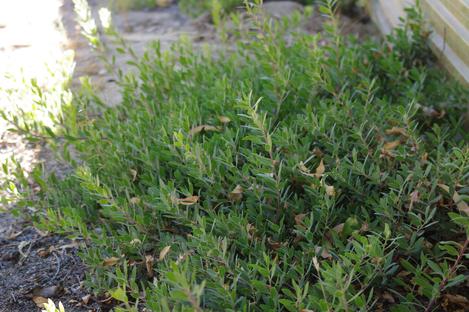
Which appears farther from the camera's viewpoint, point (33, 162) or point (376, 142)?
point (33, 162)

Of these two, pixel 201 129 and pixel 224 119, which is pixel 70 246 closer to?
pixel 201 129

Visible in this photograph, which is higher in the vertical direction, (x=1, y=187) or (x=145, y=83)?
(x=145, y=83)

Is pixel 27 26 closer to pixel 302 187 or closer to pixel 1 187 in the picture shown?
pixel 1 187

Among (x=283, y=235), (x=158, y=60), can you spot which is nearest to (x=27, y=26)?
(x=158, y=60)

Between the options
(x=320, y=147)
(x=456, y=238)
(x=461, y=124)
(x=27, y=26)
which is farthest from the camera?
(x=27, y=26)

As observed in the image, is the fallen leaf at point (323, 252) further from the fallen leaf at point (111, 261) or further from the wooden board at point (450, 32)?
the wooden board at point (450, 32)

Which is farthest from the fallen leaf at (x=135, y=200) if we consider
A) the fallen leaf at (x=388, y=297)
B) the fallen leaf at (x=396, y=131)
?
the fallen leaf at (x=396, y=131)

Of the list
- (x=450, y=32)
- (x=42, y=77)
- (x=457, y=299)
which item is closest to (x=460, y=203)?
(x=457, y=299)
